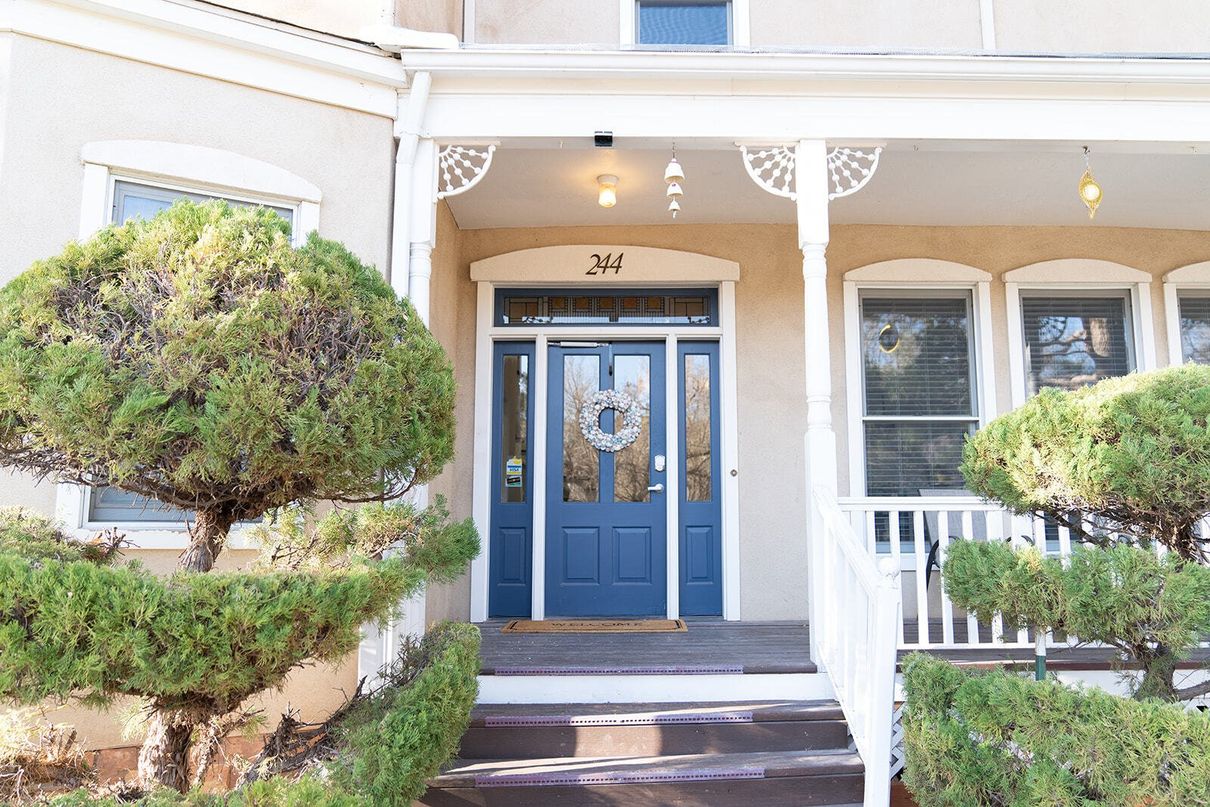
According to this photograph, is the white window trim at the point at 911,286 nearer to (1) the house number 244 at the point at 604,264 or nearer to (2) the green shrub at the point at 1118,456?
(1) the house number 244 at the point at 604,264

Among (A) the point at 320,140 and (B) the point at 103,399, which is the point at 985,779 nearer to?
(B) the point at 103,399

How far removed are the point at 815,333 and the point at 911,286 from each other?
1929mm

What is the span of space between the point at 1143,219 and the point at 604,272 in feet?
12.0

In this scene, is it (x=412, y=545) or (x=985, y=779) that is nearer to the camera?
(x=985, y=779)

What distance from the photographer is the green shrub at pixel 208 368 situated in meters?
1.76

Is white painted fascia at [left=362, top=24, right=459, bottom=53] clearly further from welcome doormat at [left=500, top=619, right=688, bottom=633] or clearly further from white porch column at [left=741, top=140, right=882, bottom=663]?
welcome doormat at [left=500, top=619, right=688, bottom=633]

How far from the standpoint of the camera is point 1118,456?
207 centimetres

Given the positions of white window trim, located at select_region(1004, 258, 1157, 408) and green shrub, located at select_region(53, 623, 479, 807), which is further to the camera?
Answer: white window trim, located at select_region(1004, 258, 1157, 408)

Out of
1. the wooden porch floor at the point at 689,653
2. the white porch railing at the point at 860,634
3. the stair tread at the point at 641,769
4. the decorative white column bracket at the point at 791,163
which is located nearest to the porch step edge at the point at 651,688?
the wooden porch floor at the point at 689,653

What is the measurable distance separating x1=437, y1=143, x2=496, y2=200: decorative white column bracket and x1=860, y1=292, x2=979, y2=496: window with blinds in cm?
285

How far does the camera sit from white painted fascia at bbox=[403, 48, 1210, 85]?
349cm

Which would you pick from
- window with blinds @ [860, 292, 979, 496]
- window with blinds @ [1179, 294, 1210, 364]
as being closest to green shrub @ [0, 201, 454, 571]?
window with blinds @ [860, 292, 979, 496]

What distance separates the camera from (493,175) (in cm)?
432

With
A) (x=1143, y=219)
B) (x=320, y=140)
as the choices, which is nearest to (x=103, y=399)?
(x=320, y=140)
